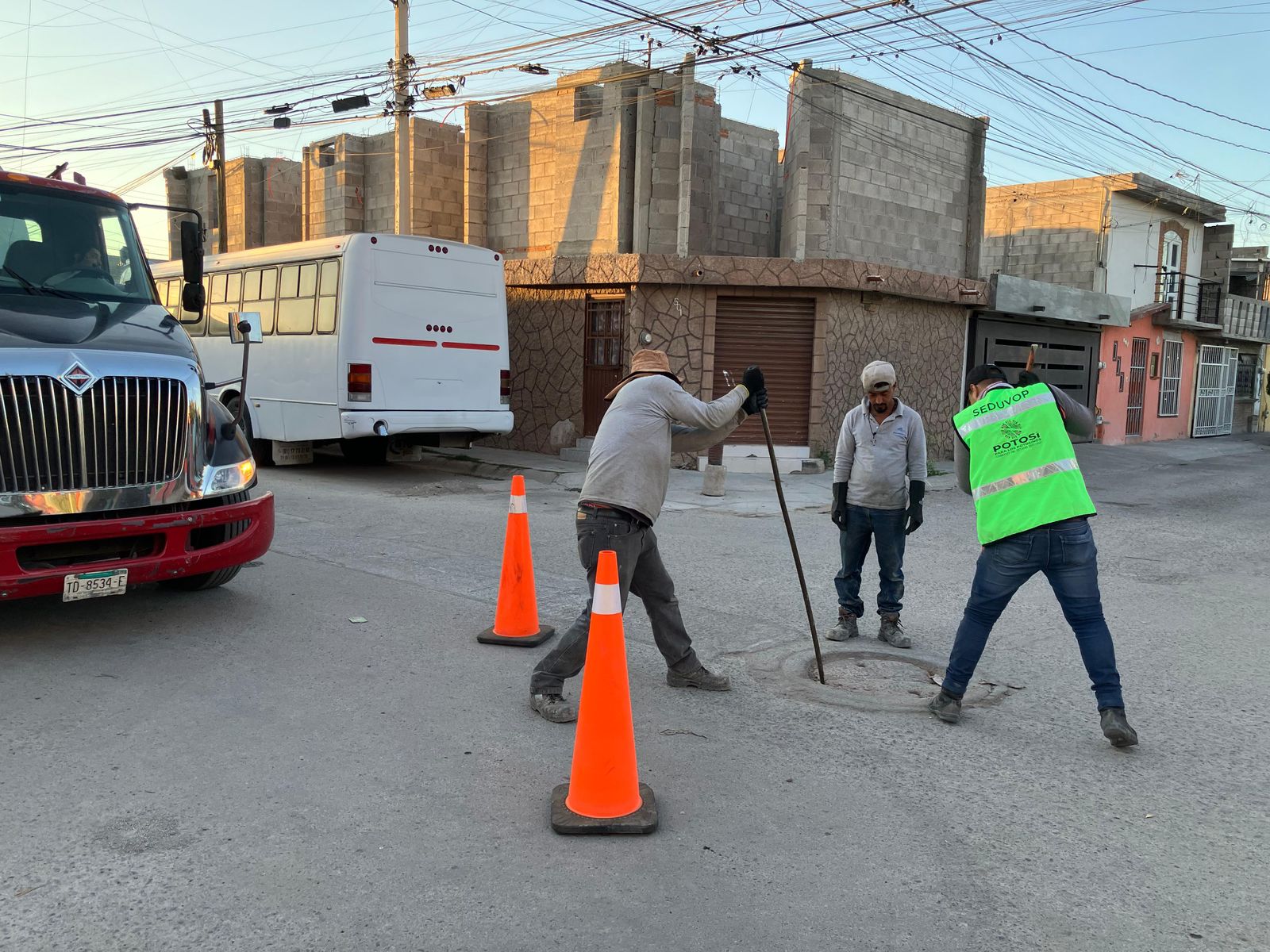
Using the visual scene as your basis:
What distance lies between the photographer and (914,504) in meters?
6.09

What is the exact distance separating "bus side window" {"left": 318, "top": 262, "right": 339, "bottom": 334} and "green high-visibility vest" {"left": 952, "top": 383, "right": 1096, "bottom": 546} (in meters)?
9.51

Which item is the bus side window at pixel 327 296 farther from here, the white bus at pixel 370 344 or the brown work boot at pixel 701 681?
the brown work boot at pixel 701 681

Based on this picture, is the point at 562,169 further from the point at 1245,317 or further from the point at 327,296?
the point at 1245,317

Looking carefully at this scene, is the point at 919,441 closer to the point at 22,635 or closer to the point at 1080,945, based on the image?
the point at 1080,945

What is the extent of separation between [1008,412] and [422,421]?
9.40m

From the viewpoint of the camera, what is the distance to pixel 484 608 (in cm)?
654

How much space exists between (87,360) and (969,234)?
1727 cm

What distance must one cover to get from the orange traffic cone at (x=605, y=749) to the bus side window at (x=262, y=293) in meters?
11.1

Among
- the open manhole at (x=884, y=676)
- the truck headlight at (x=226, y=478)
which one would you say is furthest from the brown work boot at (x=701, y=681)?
the truck headlight at (x=226, y=478)

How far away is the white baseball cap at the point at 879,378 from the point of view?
6113 mm

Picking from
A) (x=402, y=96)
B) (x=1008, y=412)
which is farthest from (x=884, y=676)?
(x=402, y=96)

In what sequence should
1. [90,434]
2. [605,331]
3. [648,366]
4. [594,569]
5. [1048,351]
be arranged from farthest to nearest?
[1048,351], [605,331], [90,434], [648,366], [594,569]

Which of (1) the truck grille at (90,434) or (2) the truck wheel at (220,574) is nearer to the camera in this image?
(1) the truck grille at (90,434)

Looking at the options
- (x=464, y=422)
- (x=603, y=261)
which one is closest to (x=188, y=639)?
(x=464, y=422)
